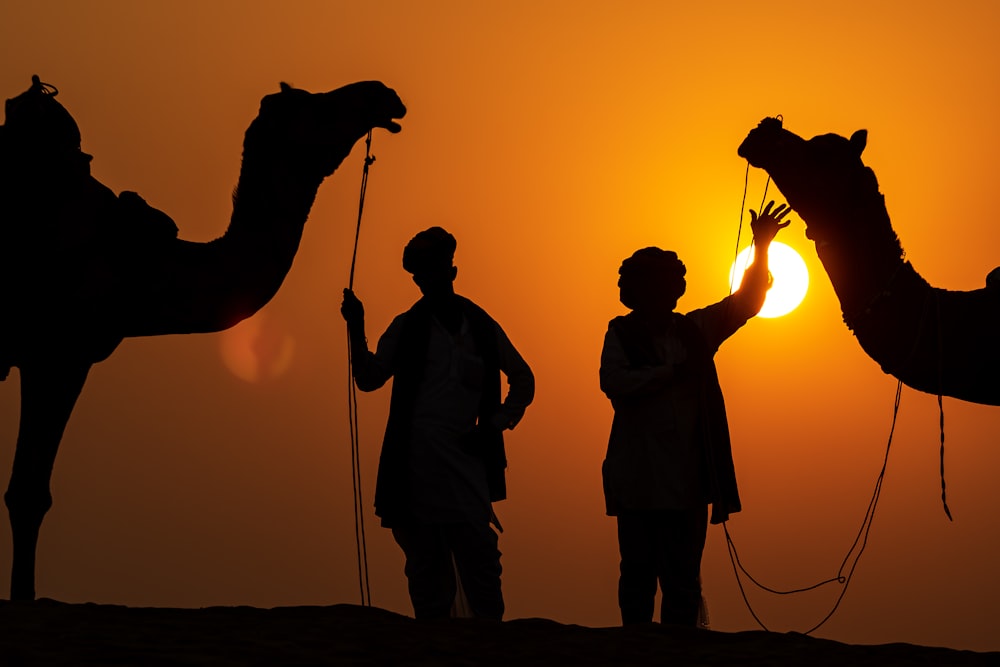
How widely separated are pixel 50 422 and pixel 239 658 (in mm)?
3483

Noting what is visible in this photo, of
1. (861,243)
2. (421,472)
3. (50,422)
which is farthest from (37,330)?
(861,243)

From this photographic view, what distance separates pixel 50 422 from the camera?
27.3ft

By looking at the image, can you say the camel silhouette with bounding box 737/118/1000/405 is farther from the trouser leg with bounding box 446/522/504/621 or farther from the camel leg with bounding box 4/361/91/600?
the camel leg with bounding box 4/361/91/600

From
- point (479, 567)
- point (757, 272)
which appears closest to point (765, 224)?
point (757, 272)

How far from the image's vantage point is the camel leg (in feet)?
25.7

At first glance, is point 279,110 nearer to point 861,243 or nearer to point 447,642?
point 861,243

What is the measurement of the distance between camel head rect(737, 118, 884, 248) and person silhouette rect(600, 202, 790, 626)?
0.16 meters

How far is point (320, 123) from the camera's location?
9242 mm

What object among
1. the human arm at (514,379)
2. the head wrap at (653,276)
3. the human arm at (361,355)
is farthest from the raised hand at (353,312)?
the head wrap at (653,276)

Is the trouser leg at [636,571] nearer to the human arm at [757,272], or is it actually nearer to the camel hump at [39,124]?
the human arm at [757,272]

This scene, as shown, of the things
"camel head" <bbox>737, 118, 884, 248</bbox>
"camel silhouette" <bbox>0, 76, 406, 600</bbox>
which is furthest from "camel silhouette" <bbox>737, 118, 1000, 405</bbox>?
"camel silhouette" <bbox>0, 76, 406, 600</bbox>

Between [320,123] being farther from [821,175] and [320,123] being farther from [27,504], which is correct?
[821,175]

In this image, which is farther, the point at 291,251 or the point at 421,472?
the point at 291,251

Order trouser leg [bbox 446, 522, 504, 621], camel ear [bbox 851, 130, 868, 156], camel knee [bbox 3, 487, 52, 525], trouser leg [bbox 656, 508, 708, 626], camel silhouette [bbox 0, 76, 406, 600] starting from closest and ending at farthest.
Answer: trouser leg [bbox 446, 522, 504, 621]
trouser leg [bbox 656, 508, 708, 626]
camel knee [bbox 3, 487, 52, 525]
camel ear [bbox 851, 130, 868, 156]
camel silhouette [bbox 0, 76, 406, 600]
